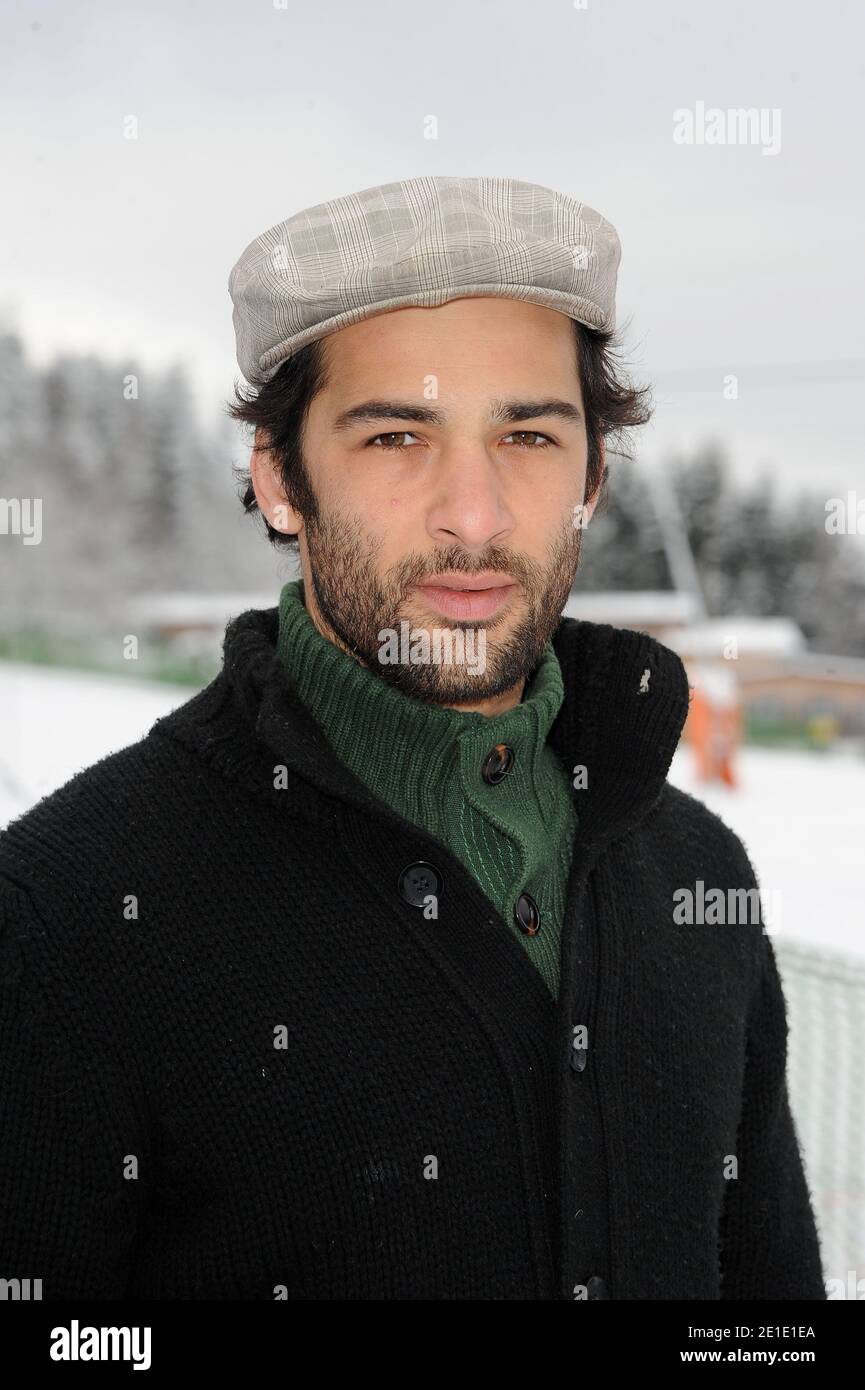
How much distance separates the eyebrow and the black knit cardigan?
1.13 feet

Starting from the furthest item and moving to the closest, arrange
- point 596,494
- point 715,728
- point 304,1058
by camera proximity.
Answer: point 715,728
point 596,494
point 304,1058

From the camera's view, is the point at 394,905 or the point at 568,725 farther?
the point at 568,725

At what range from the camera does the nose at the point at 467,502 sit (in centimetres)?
162

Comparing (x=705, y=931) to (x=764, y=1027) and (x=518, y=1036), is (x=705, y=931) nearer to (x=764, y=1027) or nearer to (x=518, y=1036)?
(x=764, y=1027)

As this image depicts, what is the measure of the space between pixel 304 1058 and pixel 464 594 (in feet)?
2.04

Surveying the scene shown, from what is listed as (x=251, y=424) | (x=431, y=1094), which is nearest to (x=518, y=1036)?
(x=431, y=1094)

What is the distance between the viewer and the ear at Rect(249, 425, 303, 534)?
1.88 meters

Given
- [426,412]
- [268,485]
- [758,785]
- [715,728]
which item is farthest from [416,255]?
[758,785]

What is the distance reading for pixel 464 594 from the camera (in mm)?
1655

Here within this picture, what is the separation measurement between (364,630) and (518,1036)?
1.85ft

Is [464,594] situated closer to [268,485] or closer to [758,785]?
[268,485]

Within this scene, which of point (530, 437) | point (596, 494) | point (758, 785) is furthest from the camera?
point (758, 785)

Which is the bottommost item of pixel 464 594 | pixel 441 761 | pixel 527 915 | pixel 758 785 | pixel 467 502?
pixel 527 915

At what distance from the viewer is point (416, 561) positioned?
65.3 inches
